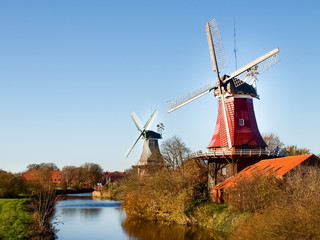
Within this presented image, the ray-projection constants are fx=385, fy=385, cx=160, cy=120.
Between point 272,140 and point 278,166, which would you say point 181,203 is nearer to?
point 278,166

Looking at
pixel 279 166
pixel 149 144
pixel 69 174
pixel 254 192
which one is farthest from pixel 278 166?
pixel 69 174

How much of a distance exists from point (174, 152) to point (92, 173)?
2265 inches

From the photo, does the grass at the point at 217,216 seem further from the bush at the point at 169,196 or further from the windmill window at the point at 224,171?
the windmill window at the point at 224,171

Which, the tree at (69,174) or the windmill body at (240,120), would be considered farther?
the tree at (69,174)

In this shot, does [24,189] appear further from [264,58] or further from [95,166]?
[95,166]

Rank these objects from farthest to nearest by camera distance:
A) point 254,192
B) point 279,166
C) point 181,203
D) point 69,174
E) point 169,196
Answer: point 69,174 → point 169,196 → point 181,203 → point 279,166 → point 254,192

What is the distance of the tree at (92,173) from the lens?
9175cm

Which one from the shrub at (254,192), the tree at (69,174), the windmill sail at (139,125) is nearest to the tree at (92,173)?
the tree at (69,174)

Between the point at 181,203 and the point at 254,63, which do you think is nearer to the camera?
the point at 181,203

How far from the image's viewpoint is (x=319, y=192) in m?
17.0

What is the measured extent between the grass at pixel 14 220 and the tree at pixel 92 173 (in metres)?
66.9

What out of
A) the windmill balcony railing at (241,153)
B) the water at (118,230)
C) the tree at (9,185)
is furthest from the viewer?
the tree at (9,185)

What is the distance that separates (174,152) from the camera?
40094 mm

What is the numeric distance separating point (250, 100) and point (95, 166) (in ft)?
239
